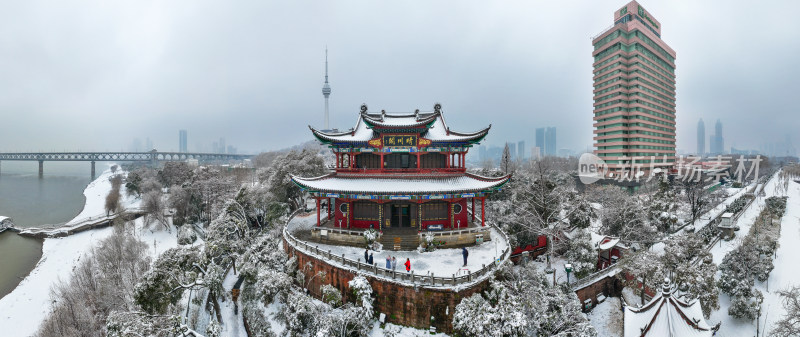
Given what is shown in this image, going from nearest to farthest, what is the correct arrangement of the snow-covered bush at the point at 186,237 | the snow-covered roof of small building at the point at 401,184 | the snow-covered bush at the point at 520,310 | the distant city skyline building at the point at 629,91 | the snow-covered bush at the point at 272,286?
the snow-covered bush at the point at 520,310
the snow-covered bush at the point at 272,286
the snow-covered roof of small building at the point at 401,184
the snow-covered bush at the point at 186,237
the distant city skyline building at the point at 629,91

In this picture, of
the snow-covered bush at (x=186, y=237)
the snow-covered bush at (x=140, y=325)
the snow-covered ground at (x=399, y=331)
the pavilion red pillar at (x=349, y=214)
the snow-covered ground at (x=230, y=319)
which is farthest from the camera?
the snow-covered bush at (x=186, y=237)

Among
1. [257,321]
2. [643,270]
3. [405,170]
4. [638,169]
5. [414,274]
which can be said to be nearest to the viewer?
[414,274]

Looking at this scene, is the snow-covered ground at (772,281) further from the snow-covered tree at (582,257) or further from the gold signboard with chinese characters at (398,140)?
the gold signboard with chinese characters at (398,140)

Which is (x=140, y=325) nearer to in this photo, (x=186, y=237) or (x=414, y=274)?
(x=414, y=274)

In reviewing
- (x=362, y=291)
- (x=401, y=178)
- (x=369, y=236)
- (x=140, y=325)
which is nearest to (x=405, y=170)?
(x=401, y=178)

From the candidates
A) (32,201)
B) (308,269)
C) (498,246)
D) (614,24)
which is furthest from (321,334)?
(32,201)

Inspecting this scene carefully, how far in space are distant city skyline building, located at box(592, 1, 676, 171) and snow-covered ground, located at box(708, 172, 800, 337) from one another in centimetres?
2574

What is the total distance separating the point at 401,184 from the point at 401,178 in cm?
118

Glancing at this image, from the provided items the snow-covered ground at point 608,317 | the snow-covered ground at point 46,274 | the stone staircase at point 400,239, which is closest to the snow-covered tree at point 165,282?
the stone staircase at point 400,239

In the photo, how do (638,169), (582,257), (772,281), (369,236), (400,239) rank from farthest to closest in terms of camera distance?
(638,169) < (772,281) < (582,257) < (400,239) < (369,236)

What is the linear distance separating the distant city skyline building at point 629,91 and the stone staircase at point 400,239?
2073 inches

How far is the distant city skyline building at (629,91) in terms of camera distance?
58281 millimetres

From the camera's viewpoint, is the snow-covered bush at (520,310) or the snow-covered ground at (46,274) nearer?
the snow-covered bush at (520,310)

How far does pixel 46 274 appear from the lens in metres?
29.4
